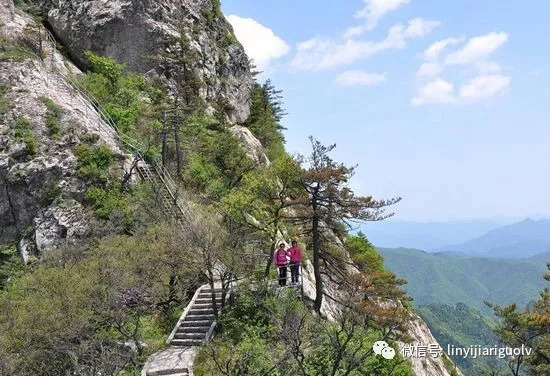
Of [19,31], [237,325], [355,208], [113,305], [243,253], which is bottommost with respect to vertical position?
[237,325]

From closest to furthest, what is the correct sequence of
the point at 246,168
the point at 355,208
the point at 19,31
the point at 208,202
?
the point at 355,208, the point at 208,202, the point at 246,168, the point at 19,31

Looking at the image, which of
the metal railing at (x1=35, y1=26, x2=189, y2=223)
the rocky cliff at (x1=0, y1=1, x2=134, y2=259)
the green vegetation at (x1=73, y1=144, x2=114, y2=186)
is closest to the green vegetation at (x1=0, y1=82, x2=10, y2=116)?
the rocky cliff at (x1=0, y1=1, x2=134, y2=259)

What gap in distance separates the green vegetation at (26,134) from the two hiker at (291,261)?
1499cm

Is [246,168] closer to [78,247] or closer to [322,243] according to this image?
[322,243]

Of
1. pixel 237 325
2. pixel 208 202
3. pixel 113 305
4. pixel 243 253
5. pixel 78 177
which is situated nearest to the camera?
pixel 113 305

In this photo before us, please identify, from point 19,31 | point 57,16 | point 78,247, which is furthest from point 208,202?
point 57,16

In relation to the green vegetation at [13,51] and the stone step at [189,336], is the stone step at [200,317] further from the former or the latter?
the green vegetation at [13,51]

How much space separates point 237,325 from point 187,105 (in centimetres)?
2280

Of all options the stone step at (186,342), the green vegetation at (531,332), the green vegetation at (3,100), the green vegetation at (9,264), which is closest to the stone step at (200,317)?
the stone step at (186,342)

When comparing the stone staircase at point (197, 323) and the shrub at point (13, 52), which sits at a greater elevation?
the shrub at point (13, 52)

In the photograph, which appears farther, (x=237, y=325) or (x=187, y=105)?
(x=187, y=105)

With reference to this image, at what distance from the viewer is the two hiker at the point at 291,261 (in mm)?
19219

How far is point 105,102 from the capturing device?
3203 cm

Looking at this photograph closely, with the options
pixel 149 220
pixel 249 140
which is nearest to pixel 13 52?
pixel 149 220
